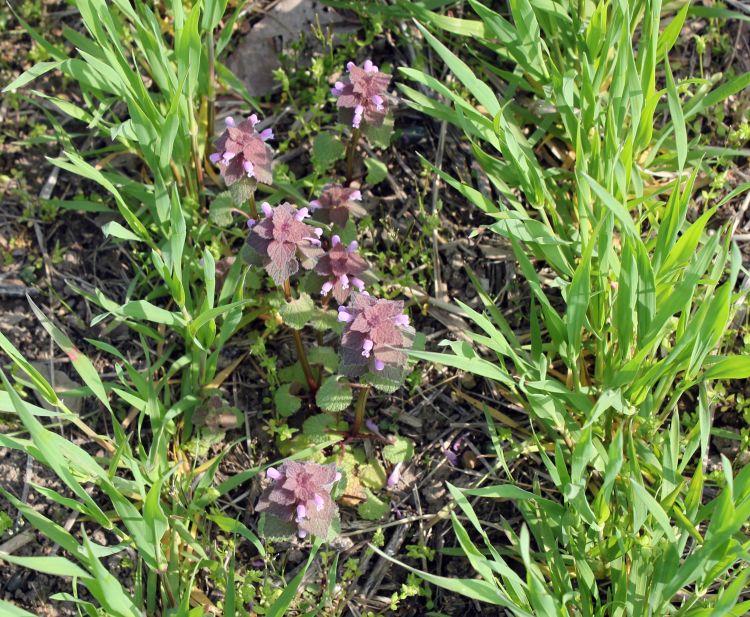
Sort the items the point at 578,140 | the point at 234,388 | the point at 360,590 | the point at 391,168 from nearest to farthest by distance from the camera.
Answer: the point at 578,140 → the point at 360,590 → the point at 234,388 → the point at 391,168

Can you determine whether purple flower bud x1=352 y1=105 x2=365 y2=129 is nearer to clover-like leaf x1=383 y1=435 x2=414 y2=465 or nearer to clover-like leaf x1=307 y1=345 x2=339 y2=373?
clover-like leaf x1=307 y1=345 x2=339 y2=373

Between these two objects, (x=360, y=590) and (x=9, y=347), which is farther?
(x=360, y=590)

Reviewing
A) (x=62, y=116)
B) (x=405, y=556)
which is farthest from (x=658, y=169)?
(x=62, y=116)

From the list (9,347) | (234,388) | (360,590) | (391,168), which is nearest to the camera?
(9,347)

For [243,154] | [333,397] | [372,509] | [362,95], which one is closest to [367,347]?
[333,397]

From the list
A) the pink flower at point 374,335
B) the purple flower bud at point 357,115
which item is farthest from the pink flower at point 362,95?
the pink flower at point 374,335

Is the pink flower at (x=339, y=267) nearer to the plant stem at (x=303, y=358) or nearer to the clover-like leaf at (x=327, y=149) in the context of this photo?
the plant stem at (x=303, y=358)

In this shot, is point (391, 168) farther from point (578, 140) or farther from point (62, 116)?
point (62, 116)
